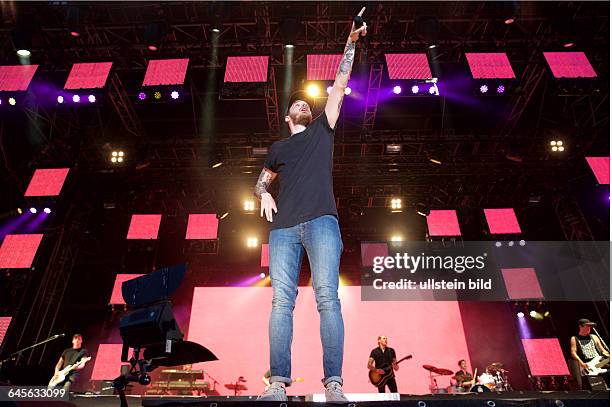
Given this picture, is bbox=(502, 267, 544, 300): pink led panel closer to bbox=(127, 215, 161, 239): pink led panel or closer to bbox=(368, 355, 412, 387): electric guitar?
bbox=(368, 355, 412, 387): electric guitar


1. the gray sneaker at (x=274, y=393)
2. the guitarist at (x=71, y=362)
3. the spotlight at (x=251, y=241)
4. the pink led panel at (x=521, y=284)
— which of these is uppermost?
A: the spotlight at (x=251, y=241)

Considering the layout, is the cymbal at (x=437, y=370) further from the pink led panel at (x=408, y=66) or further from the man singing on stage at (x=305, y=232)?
the man singing on stage at (x=305, y=232)

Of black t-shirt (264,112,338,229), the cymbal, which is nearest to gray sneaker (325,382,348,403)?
black t-shirt (264,112,338,229)

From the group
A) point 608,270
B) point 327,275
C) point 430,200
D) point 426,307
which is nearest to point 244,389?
point 426,307

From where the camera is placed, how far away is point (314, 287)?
2.23 metres

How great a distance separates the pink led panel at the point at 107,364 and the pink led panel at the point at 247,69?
21.5 feet

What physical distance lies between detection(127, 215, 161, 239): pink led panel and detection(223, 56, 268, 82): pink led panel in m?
4.92

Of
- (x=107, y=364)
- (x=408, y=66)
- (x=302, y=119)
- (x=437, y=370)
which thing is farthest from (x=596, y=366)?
(x=107, y=364)

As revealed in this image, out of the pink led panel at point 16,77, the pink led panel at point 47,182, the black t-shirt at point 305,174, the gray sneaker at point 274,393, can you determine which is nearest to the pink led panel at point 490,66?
the black t-shirt at point 305,174

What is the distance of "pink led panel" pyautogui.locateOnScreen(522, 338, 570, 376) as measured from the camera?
9.79 meters

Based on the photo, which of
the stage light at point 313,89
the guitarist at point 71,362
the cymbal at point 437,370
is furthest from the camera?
the cymbal at point 437,370

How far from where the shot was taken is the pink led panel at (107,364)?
9.30 metres

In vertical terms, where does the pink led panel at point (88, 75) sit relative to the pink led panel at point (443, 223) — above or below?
above

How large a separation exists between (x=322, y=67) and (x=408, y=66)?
1.49m
